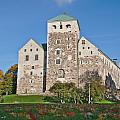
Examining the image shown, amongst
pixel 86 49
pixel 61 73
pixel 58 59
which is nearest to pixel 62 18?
pixel 86 49

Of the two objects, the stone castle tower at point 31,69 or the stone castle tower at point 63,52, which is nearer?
the stone castle tower at point 63,52

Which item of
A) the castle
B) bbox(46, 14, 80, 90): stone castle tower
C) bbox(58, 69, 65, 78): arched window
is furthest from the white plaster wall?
bbox(58, 69, 65, 78): arched window

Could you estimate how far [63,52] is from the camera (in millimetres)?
75250

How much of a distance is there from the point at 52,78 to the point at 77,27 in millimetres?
14891

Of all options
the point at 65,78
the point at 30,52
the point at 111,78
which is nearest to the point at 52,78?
the point at 65,78

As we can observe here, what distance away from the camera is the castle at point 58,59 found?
74250 millimetres

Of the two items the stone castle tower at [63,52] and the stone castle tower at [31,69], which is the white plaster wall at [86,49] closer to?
the stone castle tower at [63,52]

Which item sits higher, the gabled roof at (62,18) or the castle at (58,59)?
the gabled roof at (62,18)

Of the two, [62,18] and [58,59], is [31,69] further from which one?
[62,18]

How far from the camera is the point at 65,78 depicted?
242ft

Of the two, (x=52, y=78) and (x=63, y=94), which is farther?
(x=52, y=78)

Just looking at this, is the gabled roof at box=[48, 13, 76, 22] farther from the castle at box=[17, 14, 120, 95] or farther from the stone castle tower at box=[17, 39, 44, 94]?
A: the stone castle tower at box=[17, 39, 44, 94]

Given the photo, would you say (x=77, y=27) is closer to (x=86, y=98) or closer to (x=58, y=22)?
(x=58, y=22)

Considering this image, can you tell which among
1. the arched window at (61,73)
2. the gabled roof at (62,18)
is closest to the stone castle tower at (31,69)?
the arched window at (61,73)
